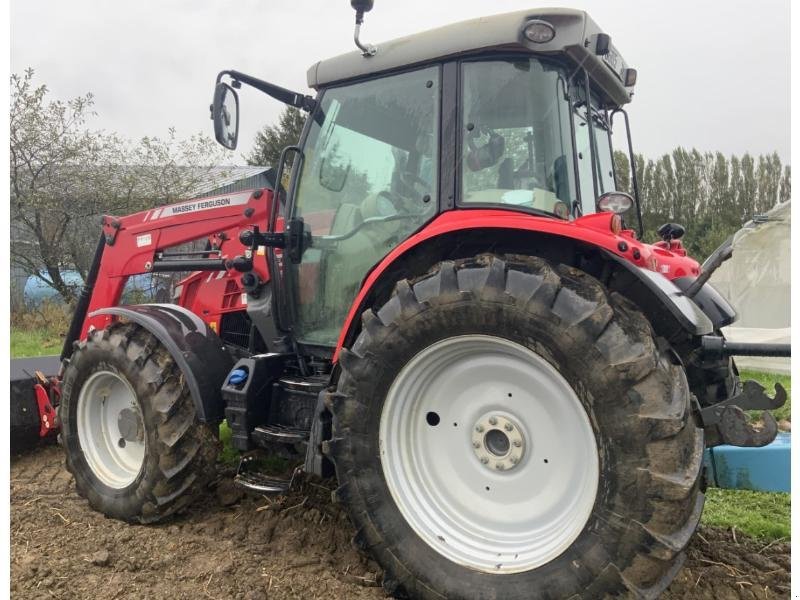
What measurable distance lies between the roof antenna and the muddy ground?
2387mm

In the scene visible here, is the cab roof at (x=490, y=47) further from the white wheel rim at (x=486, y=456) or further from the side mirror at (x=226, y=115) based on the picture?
the white wheel rim at (x=486, y=456)

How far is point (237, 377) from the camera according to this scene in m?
3.32

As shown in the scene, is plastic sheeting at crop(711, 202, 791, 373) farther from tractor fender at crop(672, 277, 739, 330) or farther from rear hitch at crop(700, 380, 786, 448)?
rear hitch at crop(700, 380, 786, 448)

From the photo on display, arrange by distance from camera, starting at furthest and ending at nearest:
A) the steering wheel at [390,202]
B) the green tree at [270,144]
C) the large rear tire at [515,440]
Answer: the green tree at [270,144] < the steering wheel at [390,202] < the large rear tire at [515,440]

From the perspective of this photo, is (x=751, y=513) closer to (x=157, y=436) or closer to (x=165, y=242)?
(x=157, y=436)

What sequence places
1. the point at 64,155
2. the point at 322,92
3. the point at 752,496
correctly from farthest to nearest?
the point at 64,155
the point at 752,496
the point at 322,92

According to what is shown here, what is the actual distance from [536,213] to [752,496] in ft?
7.81

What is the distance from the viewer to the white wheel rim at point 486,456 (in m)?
2.37

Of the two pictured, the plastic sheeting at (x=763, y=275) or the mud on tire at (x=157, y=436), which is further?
the plastic sheeting at (x=763, y=275)

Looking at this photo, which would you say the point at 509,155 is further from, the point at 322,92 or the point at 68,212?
the point at 68,212

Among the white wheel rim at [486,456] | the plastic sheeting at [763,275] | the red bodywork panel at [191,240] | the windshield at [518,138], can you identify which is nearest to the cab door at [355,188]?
the windshield at [518,138]

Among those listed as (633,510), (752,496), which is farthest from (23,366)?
(752,496)

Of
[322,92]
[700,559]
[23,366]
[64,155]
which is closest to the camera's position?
[700,559]

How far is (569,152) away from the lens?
2.84 meters
